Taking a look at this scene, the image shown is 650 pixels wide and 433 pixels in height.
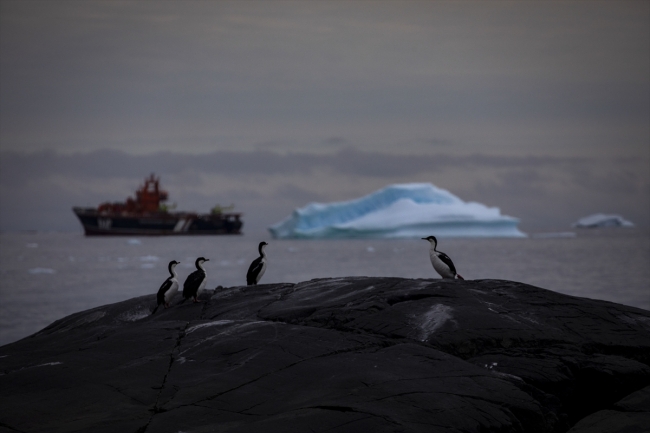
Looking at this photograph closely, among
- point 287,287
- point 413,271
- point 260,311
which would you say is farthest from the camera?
point 413,271

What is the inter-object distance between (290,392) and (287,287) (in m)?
3.06

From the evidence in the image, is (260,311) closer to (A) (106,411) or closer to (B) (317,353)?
(B) (317,353)

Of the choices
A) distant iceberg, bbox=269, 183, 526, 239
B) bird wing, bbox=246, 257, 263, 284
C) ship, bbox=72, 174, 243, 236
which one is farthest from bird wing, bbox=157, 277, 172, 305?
ship, bbox=72, 174, 243, 236

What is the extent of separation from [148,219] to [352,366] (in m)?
95.3

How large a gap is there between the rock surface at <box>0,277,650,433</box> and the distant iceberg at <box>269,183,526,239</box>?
5296 cm

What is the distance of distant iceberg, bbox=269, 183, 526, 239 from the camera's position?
203 feet

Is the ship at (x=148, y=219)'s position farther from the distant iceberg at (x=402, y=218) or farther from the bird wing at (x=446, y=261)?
the bird wing at (x=446, y=261)

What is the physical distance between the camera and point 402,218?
62.0 meters

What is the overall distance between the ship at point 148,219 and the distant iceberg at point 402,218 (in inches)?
1335

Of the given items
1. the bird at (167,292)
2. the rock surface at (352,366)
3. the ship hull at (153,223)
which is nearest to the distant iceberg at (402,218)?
the ship hull at (153,223)

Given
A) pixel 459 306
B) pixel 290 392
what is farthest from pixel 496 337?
pixel 290 392

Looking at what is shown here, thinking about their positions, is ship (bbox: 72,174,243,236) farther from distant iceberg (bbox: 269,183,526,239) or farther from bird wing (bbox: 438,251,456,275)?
bird wing (bbox: 438,251,456,275)

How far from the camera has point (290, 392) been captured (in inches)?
229

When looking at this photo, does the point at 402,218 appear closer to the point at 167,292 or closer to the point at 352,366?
the point at 167,292
